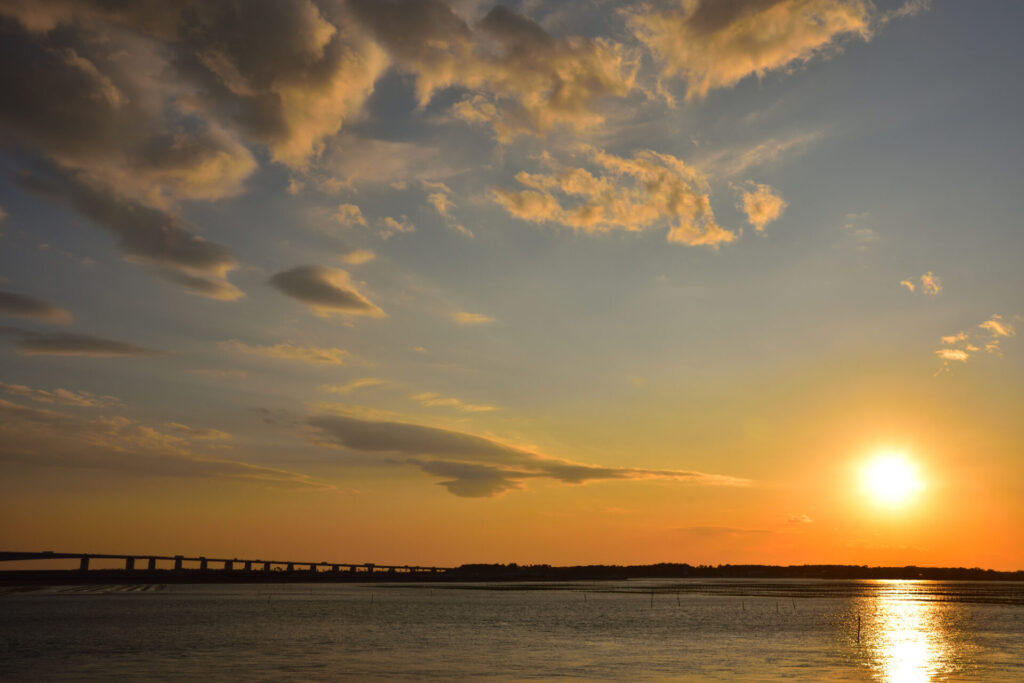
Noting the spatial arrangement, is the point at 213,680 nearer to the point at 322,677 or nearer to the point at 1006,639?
the point at 322,677

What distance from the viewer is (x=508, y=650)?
82062 mm

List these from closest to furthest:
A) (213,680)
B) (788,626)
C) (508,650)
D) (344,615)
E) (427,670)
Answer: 1. (213,680)
2. (427,670)
3. (508,650)
4. (788,626)
5. (344,615)

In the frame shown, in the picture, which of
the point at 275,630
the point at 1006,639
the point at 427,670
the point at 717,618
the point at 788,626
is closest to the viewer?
the point at 427,670

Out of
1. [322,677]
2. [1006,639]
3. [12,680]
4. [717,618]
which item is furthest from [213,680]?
[717,618]

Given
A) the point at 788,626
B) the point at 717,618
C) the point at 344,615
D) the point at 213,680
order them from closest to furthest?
1. the point at 213,680
2. the point at 788,626
3. the point at 717,618
4. the point at 344,615

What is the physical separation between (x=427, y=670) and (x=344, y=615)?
89142mm

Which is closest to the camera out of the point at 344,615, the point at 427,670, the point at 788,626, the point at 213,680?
the point at 213,680

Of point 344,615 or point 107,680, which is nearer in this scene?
point 107,680

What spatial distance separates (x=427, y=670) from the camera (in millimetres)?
65562

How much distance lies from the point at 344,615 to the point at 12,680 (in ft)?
304

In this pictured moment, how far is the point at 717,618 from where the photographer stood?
139250 mm

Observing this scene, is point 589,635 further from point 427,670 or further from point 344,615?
point 344,615

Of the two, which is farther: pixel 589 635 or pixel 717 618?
pixel 717 618

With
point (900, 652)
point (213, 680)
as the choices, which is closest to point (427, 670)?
point (213, 680)
